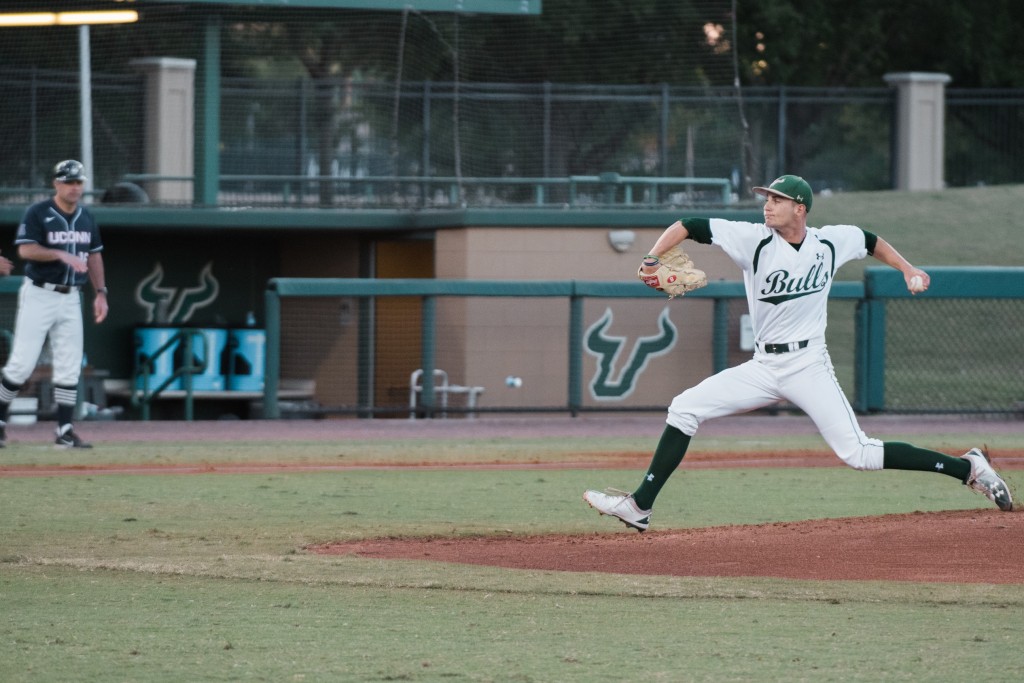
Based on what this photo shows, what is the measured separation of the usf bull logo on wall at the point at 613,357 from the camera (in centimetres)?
1617

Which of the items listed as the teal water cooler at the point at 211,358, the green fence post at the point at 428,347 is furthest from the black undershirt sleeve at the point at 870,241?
the teal water cooler at the point at 211,358

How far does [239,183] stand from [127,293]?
A: 121 inches

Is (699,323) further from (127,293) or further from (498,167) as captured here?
(127,293)

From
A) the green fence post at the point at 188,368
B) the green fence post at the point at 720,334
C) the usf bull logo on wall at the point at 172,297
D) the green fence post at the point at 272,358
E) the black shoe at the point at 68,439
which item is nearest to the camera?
the black shoe at the point at 68,439

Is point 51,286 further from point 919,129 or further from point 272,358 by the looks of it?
point 919,129

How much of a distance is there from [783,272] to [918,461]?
1154 mm

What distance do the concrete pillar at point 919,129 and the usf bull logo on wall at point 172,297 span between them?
12.6 meters

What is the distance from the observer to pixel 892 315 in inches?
773

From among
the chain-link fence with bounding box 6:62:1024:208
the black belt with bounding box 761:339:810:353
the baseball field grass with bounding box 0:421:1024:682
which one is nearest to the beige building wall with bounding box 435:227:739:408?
the chain-link fence with bounding box 6:62:1024:208

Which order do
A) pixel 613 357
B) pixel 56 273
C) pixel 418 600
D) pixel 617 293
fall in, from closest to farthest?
1. pixel 418 600
2. pixel 56 273
3. pixel 617 293
4. pixel 613 357

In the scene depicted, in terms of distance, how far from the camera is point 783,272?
683cm

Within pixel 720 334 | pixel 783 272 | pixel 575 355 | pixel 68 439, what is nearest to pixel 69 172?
pixel 68 439

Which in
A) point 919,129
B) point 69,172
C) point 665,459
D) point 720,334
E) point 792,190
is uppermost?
point 919,129

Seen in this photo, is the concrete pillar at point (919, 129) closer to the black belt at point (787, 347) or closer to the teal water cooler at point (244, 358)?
the teal water cooler at point (244, 358)
